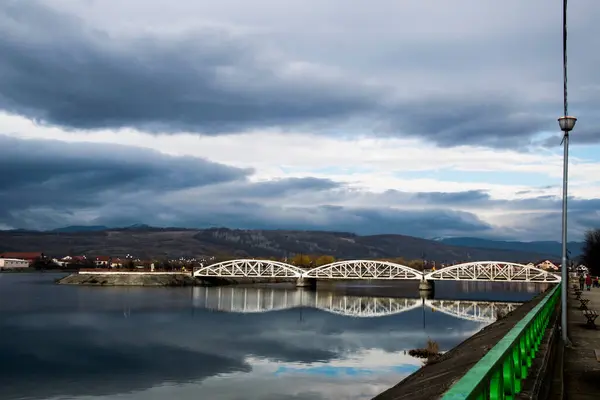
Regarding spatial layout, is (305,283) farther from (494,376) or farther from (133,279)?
(494,376)

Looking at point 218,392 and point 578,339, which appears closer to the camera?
point 578,339

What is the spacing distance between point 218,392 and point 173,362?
22.2 ft

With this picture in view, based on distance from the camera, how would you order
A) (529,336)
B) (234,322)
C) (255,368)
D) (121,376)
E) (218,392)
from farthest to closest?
(234,322) < (255,368) < (121,376) < (218,392) < (529,336)

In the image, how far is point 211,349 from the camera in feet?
105

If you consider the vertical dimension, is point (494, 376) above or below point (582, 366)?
above

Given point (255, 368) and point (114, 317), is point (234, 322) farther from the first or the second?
point (255, 368)

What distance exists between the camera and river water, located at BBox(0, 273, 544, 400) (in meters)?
22.2

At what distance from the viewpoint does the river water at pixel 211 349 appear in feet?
72.8

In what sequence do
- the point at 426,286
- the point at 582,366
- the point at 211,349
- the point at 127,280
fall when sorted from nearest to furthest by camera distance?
the point at 582,366, the point at 211,349, the point at 426,286, the point at 127,280

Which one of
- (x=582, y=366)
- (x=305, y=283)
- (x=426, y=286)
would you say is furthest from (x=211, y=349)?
(x=305, y=283)

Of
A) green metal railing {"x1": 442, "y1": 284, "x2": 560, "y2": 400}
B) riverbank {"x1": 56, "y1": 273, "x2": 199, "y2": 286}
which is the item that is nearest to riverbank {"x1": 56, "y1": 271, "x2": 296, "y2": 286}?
riverbank {"x1": 56, "y1": 273, "x2": 199, "y2": 286}

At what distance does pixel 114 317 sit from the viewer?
49812 mm

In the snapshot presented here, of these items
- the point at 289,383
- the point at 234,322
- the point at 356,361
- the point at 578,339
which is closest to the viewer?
the point at 578,339

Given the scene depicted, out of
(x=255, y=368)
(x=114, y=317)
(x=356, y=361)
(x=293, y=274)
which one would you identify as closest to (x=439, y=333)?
(x=356, y=361)
